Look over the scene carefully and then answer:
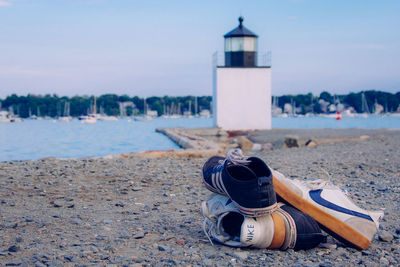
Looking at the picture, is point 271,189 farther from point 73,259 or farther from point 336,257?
point 73,259

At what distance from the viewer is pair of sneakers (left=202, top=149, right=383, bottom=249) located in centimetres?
282

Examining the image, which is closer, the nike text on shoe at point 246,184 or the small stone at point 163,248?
the nike text on shoe at point 246,184

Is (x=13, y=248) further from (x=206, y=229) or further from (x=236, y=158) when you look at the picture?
(x=236, y=158)

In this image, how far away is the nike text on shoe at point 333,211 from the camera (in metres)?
2.92

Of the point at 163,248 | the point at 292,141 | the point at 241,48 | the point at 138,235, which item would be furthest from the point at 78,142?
the point at 163,248

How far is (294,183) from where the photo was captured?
322 cm

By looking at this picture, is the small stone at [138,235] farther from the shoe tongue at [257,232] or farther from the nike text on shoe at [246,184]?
the shoe tongue at [257,232]

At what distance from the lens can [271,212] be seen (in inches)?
114

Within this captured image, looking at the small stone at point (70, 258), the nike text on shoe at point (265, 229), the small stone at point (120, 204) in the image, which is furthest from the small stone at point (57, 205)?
the nike text on shoe at point (265, 229)

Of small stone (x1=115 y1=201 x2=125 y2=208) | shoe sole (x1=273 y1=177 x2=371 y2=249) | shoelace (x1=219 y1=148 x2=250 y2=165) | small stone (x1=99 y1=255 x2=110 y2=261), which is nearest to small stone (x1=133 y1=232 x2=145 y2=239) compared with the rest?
small stone (x1=99 y1=255 x2=110 y2=261)

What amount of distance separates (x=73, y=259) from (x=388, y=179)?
4701 millimetres

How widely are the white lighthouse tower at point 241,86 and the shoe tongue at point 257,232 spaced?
66.1 ft

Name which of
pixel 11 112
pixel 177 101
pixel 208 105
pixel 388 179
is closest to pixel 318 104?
pixel 208 105

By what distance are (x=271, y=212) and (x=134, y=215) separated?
161 centimetres
